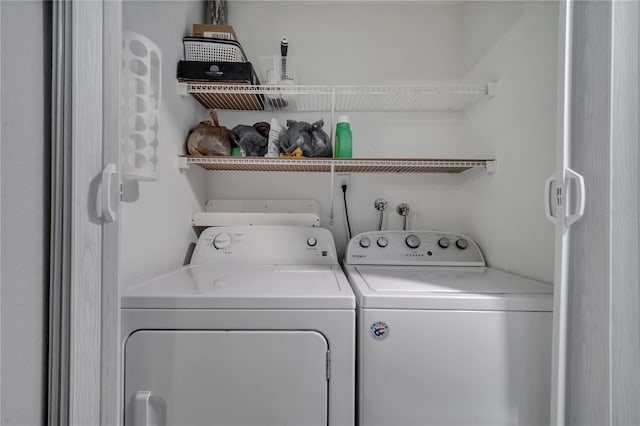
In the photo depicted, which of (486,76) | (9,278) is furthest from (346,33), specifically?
(9,278)

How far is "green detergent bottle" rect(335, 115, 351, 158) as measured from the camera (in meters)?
1.71

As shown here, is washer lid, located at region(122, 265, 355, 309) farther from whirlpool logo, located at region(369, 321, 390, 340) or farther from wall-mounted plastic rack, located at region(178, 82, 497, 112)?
wall-mounted plastic rack, located at region(178, 82, 497, 112)

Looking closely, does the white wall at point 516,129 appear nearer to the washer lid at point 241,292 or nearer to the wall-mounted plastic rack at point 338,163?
the wall-mounted plastic rack at point 338,163

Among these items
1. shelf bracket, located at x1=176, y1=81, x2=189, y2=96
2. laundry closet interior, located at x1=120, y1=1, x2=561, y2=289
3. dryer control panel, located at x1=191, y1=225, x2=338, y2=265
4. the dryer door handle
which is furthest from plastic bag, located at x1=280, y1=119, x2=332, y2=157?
the dryer door handle

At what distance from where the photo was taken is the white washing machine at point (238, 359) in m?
0.94

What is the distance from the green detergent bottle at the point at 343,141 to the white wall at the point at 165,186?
2.82 ft

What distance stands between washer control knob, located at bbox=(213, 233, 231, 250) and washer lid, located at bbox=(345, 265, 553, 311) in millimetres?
730

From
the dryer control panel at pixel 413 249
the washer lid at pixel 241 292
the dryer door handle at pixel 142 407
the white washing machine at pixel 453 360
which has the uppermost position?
the dryer control panel at pixel 413 249

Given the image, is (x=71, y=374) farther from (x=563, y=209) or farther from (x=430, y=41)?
(x=430, y=41)

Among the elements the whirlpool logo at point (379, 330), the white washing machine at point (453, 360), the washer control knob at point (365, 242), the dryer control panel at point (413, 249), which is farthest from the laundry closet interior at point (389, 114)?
the whirlpool logo at point (379, 330)

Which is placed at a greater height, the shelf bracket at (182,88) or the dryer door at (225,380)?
the shelf bracket at (182,88)

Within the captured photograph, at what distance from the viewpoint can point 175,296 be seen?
Answer: 958 millimetres

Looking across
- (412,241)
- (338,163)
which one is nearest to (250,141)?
(338,163)

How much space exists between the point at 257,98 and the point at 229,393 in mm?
1483
